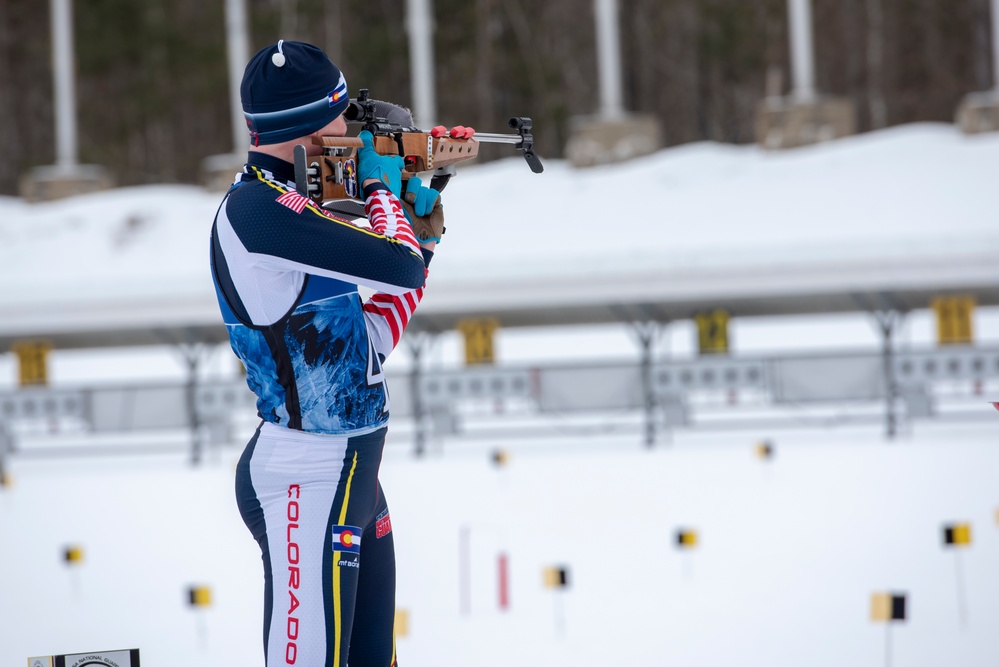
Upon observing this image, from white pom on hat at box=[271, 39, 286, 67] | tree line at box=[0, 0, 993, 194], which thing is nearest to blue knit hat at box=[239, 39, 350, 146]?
white pom on hat at box=[271, 39, 286, 67]

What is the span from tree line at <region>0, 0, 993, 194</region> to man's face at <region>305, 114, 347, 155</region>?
30.6m

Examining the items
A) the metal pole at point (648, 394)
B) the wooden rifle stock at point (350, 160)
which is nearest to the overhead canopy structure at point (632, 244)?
the metal pole at point (648, 394)

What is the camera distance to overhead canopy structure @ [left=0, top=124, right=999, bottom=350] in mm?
11836

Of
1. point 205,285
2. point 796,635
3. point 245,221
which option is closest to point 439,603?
point 796,635

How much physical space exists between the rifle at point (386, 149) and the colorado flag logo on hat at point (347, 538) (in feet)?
2.12

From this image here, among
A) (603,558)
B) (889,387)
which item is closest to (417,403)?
(889,387)

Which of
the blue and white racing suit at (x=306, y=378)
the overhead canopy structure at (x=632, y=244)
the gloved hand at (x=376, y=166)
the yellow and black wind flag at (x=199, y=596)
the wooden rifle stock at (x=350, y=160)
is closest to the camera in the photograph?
the blue and white racing suit at (x=306, y=378)

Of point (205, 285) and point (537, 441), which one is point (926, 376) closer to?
point (537, 441)

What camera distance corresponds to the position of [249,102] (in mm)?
2285

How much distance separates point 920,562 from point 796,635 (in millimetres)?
1404

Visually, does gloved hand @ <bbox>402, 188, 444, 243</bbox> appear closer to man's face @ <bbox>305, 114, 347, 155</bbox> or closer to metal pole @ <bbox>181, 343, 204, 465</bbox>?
man's face @ <bbox>305, 114, 347, 155</bbox>

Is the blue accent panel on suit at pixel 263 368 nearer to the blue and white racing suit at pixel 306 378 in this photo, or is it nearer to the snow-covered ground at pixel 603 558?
the blue and white racing suit at pixel 306 378

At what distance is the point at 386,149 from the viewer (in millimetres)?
2510

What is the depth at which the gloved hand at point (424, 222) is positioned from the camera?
2.50 metres
